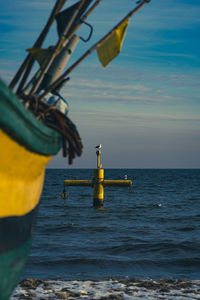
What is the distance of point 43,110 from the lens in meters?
3.85

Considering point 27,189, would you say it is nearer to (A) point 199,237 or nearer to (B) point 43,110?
(B) point 43,110

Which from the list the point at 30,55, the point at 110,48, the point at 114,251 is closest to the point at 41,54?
the point at 30,55

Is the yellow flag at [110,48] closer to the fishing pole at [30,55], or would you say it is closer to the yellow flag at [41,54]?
the yellow flag at [41,54]

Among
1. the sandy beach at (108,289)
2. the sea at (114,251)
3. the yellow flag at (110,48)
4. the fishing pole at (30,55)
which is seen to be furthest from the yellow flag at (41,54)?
the sea at (114,251)

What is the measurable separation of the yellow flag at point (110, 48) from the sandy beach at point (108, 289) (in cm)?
590

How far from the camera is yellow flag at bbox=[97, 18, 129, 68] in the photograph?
14.0 ft

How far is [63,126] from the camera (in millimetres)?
4035

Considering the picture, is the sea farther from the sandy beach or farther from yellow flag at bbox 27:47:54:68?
yellow flag at bbox 27:47:54:68

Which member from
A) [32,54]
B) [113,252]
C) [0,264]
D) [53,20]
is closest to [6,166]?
[0,264]

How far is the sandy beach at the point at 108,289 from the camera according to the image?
859cm

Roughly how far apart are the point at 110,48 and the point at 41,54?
2.48ft

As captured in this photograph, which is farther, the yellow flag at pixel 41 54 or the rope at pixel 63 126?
the yellow flag at pixel 41 54

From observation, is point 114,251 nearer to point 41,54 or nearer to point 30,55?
point 30,55

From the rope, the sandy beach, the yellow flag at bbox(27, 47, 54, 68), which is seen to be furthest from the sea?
the yellow flag at bbox(27, 47, 54, 68)
